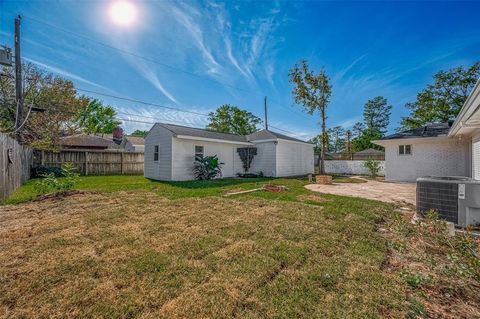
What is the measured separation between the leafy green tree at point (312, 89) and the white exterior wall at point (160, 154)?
1107 cm

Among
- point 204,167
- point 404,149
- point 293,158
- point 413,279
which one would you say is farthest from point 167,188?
point 404,149

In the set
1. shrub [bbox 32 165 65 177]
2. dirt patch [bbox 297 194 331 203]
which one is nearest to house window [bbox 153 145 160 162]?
shrub [bbox 32 165 65 177]

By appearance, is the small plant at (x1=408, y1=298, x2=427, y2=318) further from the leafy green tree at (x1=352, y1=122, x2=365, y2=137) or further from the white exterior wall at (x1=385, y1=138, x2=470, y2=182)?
the leafy green tree at (x1=352, y1=122, x2=365, y2=137)

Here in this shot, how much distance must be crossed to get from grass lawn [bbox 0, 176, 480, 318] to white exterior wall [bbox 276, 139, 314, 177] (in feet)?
30.3

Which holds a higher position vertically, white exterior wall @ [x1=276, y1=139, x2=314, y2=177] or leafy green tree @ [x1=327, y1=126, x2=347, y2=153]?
leafy green tree @ [x1=327, y1=126, x2=347, y2=153]

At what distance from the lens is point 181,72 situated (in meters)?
15.6

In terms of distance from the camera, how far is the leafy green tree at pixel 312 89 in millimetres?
15984

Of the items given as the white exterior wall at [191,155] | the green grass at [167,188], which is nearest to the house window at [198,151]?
the white exterior wall at [191,155]

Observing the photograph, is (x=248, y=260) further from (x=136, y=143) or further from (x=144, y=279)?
(x=136, y=143)

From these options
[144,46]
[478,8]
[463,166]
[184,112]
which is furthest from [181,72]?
[463,166]

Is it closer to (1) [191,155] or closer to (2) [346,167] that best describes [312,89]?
(2) [346,167]

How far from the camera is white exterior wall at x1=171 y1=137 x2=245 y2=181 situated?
10.4m

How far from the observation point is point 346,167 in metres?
17.7

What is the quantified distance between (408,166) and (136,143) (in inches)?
1097
